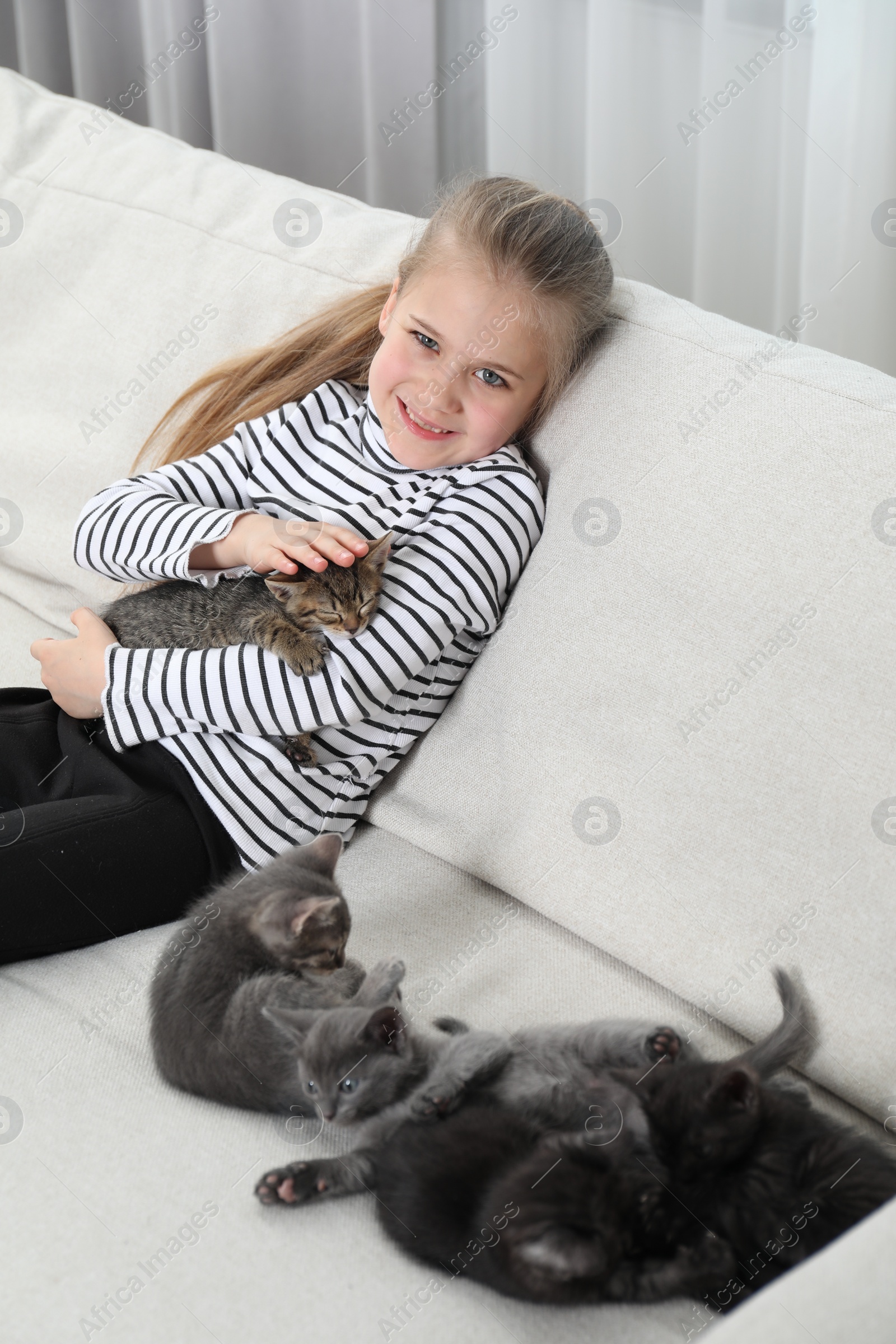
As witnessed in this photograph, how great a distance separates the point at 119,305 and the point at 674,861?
4.06 feet

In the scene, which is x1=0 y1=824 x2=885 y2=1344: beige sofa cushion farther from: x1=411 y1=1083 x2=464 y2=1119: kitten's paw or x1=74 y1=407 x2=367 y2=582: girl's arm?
x1=74 y1=407 x2=367 y2=582: girl's arm

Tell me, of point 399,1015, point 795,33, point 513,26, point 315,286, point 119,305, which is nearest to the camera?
point 399,1015

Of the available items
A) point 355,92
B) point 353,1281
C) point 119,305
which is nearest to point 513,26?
point 355,92

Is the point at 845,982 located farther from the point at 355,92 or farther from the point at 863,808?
the point at 355,92

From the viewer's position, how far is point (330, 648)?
1.22 m

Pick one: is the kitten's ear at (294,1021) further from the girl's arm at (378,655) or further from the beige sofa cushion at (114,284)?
the beige sofa cushion at (114,284)

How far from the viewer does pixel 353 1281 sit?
2.64 feet

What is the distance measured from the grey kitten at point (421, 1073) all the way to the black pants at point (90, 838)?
33 cm

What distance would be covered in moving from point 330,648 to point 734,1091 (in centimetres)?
64

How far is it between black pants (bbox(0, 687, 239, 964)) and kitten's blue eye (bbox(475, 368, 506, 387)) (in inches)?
23.3

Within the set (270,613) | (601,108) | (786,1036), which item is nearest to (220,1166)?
(786,1036)

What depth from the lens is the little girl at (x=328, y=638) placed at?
1208mm

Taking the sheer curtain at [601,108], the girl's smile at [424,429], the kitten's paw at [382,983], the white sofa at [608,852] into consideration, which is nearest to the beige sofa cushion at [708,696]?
the white sofa at [608,852]

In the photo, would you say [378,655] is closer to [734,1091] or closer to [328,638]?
[328,638]
